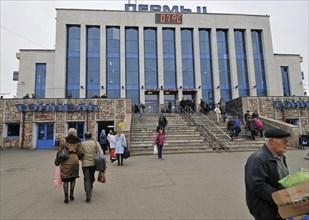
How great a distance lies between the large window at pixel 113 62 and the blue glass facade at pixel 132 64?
1.26 m

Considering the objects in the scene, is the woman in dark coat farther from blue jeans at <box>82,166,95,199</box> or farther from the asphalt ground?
the asphalt ground

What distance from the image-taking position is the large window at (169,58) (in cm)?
2644

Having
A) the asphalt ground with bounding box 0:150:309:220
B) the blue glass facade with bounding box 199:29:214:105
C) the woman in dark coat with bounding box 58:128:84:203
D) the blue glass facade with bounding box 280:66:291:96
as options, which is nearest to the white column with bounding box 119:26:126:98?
the blue glass facade with bounding box 199:29:214:105

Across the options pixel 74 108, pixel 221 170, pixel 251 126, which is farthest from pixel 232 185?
pixel 74 108

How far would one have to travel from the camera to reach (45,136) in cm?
1792

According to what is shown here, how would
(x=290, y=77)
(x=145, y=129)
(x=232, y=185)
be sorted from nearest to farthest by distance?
(x=232, y=185) → (x=145, y=129) → (x=290, y=77)

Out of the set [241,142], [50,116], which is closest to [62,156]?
[241,142]

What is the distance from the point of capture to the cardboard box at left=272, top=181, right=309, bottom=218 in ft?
5.59

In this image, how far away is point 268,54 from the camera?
1096 inches

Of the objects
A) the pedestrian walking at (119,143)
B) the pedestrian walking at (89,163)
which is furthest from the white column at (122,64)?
the pedestrian walking at (89,163)

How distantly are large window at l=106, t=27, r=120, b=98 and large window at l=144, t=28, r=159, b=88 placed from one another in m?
3.69

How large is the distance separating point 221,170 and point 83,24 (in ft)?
86.2

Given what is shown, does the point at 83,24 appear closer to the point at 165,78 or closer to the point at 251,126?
the point at 165,78

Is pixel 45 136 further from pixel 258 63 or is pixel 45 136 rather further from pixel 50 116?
pixel 258 63
